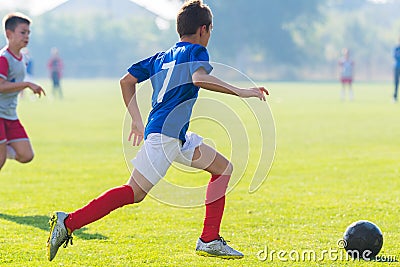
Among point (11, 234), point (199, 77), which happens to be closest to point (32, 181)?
point (11, 234)

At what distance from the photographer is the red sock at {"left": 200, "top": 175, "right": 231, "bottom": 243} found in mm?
5918

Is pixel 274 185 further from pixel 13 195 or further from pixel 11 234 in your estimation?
pixel 11 234

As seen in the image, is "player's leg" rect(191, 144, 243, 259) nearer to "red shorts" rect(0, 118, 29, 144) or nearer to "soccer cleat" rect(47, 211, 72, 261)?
"soccer cleat" rect(47, 211, 72, 261)

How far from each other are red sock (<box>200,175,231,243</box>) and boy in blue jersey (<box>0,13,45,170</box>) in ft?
8.63

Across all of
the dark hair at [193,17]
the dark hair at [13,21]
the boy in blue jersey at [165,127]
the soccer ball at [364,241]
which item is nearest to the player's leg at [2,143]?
the dark hair at [13,21]

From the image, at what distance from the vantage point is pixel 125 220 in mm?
7613

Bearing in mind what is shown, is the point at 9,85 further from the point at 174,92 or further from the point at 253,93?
the point at 253,93

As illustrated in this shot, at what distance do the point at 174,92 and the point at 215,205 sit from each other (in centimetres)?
97

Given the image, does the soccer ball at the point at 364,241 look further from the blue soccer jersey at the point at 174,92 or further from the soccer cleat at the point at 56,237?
the soccer cleat at the point at 56,237

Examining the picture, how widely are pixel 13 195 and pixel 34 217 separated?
5.16 feet

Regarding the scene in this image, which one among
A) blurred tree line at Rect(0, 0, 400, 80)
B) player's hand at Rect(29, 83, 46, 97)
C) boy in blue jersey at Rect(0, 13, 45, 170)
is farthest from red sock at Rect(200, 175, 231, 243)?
blurred tree line at Rect(0, 0, 400, 80)

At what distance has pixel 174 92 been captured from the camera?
5.56 m

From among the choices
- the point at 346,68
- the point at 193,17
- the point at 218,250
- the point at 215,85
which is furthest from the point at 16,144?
the point at 346,68

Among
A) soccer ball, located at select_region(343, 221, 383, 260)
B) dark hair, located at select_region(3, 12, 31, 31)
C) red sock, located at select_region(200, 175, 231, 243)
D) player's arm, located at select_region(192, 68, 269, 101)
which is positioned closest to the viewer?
player's arm, located at select_region(192, 68, 269, 101)
